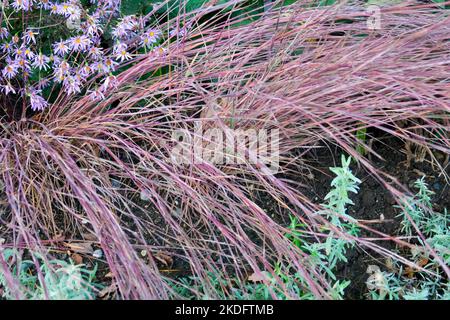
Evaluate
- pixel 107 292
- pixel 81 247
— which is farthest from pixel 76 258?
pixel 107 292

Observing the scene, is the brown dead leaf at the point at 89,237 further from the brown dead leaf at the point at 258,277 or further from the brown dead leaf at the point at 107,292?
the brown dead leaf at the point at 258,277

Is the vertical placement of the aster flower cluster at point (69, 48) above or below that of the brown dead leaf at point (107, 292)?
above

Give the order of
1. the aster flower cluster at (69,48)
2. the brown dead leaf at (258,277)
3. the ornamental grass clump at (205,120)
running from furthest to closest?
the aster flower cluster at (69,48) < the ornamental grass clump at (205,120) < the brown dead leaf at (258,277)

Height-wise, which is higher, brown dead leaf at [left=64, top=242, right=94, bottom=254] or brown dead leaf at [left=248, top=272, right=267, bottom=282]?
brown dead leaf at [left=64, top=242, right=94, bottom=254]

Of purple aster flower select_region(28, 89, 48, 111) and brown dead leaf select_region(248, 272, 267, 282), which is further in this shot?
purple aster flower select_region(28, 89, 48, 111)

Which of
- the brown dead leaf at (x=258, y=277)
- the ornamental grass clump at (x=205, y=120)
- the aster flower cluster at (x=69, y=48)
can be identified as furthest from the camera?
the aster flower cluster at (x=69, y=48)

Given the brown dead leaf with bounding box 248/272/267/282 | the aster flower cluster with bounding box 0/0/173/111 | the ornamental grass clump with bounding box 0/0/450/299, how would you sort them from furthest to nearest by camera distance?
the aster flower cluster with bounding box 0/0/173/111, the ornamental grass clump with bounding box 0/0/450/299, the brown dead leaf with bounding box 248/272/267/282

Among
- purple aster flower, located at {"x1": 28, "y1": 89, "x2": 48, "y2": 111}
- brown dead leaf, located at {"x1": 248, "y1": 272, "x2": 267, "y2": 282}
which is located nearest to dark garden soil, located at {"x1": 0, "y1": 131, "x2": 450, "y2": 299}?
brown dead leaf, located at {"x1": 248, "y1": 272, "x2": 267, "y2": 282}

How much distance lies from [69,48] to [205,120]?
20.0 inches

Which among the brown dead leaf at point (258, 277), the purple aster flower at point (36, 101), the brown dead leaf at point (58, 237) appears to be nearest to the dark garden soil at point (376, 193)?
the brown dead leaf at point (258, 277)

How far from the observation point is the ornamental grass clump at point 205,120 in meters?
1.84

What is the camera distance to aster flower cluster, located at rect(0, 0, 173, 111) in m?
2.06

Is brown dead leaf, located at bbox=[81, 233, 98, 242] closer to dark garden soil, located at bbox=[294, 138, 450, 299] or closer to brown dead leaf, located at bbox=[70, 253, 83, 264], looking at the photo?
brown dead leaf, located at bbox=[70, 253, 83, 264]
